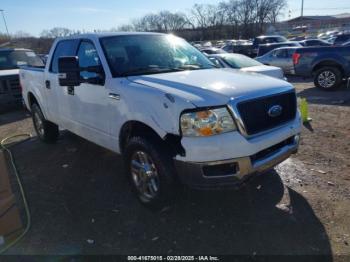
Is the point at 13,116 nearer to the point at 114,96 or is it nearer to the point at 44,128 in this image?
the point at 44,128

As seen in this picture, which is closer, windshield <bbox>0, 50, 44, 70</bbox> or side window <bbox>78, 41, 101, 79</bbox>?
side window <bbox>78, 41, 101, 79</bbox>

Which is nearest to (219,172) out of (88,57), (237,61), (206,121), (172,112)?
(206,121)

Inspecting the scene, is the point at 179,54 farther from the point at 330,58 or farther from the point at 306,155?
the point at 330,58

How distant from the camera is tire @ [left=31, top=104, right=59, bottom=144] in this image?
20.4 ft

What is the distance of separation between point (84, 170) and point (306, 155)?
3.39 meters

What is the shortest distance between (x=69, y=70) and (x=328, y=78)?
9.42 metres

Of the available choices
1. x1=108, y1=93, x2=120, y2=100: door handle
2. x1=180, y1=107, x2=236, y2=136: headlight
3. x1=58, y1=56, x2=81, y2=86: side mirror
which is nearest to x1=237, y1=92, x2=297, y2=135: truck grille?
x1=180, y1=107, x2=236, y2=136: headlight

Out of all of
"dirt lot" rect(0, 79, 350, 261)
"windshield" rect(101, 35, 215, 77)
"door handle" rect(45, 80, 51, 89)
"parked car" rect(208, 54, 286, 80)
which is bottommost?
"dirt lot" rect(0, 79, 350, 261)

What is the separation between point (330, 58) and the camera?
10.5 m

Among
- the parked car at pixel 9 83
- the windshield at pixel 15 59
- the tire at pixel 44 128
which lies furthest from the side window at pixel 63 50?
the windshield at pixel 15 59

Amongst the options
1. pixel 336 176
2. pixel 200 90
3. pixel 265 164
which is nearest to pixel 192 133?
pixel 200 90

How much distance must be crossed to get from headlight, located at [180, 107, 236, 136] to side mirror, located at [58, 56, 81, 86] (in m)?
1.53

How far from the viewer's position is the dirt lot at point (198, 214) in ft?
10.0

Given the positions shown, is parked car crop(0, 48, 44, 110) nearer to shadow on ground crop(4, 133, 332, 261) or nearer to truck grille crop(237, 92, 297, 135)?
shadow on ground crop(4, 133, 332, 261)
